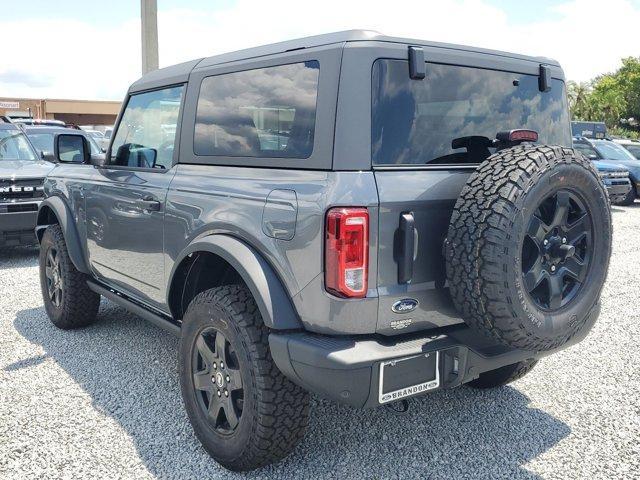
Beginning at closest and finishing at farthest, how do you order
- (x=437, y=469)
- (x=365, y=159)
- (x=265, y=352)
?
(x=365, y=159)
(x=265, y=352)
(x=437, y=469)

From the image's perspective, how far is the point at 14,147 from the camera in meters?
8.70

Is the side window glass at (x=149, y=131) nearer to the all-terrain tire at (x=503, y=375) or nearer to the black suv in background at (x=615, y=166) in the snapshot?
the all-terrain tire at (x=503, y=375)

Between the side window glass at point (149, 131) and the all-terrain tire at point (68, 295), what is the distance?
1024 mm

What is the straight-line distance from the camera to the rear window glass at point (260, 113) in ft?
8.80

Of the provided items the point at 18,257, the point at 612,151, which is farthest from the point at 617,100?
the point at 18,257

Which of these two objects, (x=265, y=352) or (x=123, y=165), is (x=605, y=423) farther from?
(x=123, y=165)

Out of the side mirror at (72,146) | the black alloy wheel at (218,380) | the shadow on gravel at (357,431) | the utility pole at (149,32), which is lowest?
the shadow on gravel at (357,431)

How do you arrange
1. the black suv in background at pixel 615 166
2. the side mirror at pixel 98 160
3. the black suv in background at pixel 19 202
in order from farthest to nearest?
the black suv in background at pixel 615 166 < the black suv in background at pixel 19 202 < the side mirror at pixel 98 160

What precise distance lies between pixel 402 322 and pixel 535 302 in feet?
1.91

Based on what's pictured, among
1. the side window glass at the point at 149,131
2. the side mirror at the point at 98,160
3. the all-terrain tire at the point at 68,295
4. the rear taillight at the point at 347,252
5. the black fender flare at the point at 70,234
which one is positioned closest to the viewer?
the rear taillight at the point at 347,252

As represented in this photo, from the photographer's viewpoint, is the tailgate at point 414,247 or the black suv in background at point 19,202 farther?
the black suv in background at point 19,202

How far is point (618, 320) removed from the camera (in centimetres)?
537

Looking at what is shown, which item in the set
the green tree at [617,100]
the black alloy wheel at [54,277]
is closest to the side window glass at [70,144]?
the black alloy wheel at [54,277]

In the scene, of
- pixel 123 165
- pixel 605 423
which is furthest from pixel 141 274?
pixel 605 423
